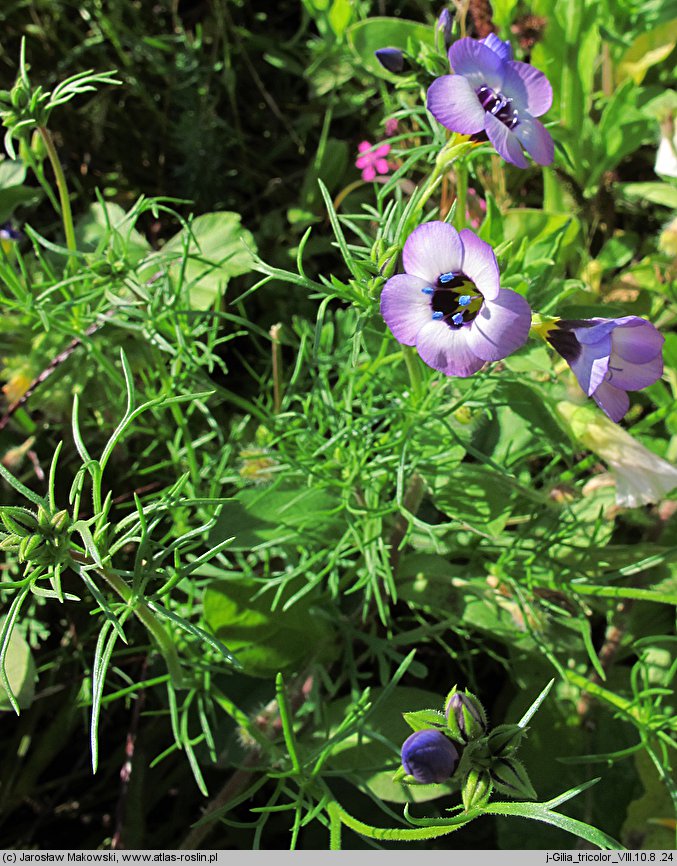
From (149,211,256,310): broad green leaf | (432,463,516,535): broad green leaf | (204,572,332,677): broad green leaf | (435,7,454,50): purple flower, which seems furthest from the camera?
(149,211,256,310): broad green leaf

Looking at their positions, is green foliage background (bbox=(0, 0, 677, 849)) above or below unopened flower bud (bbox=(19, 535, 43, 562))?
below

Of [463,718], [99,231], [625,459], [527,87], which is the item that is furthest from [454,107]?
[99,231]

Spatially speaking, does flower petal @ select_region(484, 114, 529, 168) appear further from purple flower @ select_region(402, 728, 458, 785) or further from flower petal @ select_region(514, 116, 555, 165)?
purple flower @ select_region(402, 728, 458, 785)

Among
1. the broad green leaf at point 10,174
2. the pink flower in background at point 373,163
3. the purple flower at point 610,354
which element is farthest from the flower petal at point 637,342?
the broad green leaf at point 10,174

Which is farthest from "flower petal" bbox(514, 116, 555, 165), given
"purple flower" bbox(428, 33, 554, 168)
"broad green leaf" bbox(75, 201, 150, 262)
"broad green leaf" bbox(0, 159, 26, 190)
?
"broad green leaf" bbox(0, 159, 26, 190)

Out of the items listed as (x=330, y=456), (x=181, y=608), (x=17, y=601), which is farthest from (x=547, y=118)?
(x=17, y=601)

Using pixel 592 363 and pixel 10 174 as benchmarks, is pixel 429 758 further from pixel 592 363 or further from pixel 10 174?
pixel 10 174
